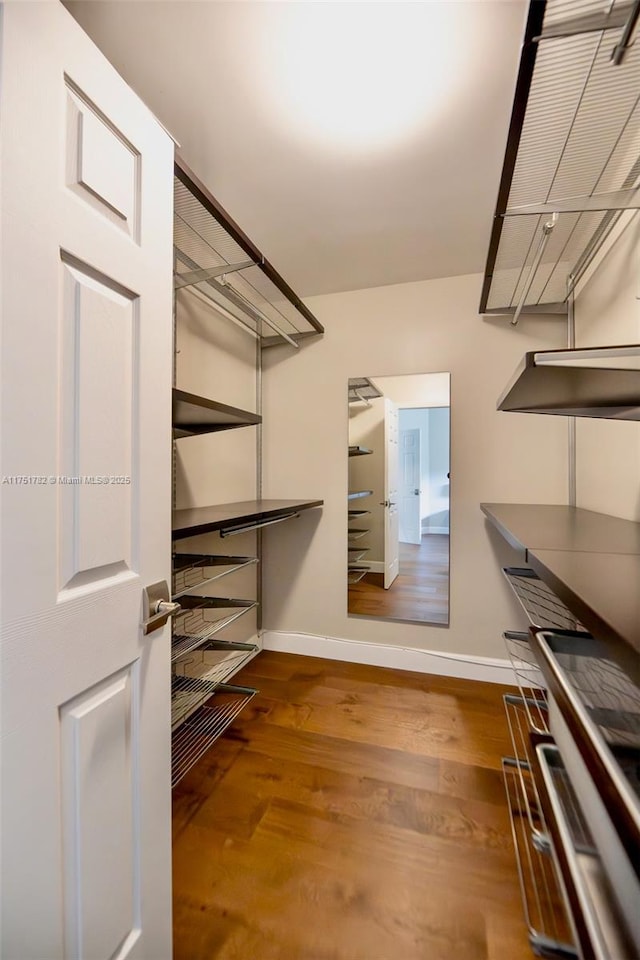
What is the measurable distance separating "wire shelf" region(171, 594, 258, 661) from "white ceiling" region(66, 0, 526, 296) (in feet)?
5.97

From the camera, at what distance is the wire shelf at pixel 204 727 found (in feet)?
5.06

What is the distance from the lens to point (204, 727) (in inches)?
69.2

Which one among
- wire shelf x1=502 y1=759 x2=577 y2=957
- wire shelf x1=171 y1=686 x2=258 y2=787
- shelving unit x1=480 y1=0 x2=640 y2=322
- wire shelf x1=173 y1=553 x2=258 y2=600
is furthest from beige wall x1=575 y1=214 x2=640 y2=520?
wire shelf x1=171 y1=686 x2=258 y2=787

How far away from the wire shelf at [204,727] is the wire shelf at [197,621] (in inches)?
14.7

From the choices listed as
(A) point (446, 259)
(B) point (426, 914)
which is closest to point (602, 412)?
(A) point (446, 259)

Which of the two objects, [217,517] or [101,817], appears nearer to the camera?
[101,817]

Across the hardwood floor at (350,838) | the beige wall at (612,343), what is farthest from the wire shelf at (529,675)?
the beige wall at (612,343)

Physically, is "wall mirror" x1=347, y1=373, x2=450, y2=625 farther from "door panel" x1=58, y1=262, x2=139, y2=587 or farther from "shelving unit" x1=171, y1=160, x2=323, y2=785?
"door panel" x1=58, y1=262, x2=139, y2=587

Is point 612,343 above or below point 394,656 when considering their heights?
above

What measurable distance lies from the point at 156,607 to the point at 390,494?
1908mm

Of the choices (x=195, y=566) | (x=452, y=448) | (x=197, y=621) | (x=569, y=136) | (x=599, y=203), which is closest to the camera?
(x=569, y=136)

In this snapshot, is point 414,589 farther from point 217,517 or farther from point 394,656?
point 217,517

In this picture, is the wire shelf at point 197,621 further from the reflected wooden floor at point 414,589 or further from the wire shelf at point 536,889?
the wire shelf at point 536,889

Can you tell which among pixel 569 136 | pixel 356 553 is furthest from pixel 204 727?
pixel 569 136
